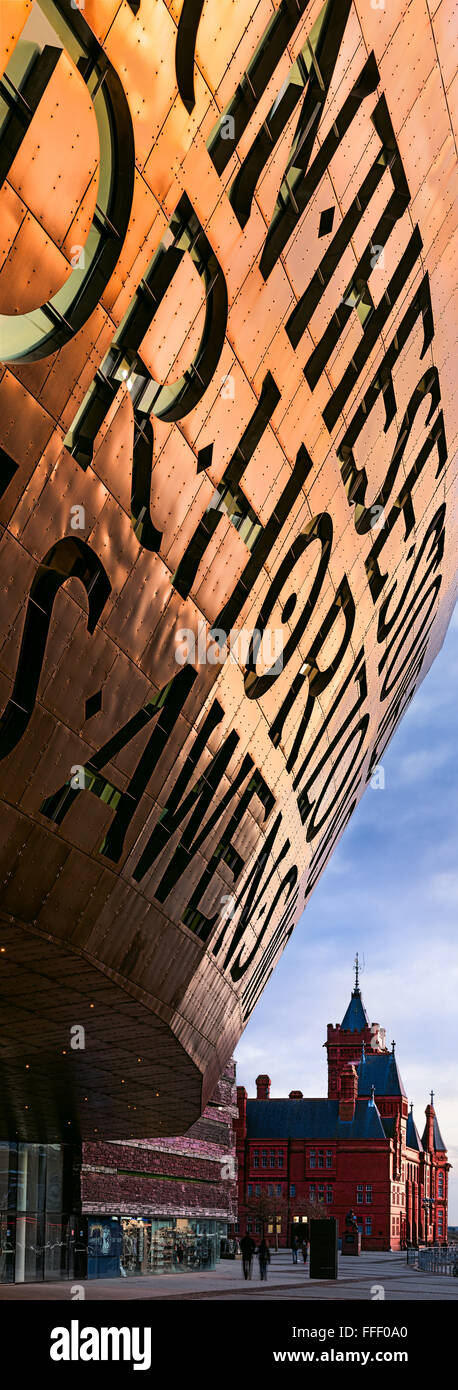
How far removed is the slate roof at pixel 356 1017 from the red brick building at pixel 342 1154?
106cm

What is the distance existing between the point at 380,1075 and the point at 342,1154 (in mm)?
16730

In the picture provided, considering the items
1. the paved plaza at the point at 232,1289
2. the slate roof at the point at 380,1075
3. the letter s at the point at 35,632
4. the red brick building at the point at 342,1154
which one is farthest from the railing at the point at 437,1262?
the slate roof at the point at 380,1075

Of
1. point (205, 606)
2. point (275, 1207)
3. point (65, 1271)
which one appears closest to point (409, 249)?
point (205, 606)

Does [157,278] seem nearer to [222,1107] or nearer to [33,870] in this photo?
[33,870]

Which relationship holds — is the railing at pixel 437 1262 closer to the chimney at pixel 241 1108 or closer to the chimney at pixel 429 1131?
the chimney at pixel 241 1108

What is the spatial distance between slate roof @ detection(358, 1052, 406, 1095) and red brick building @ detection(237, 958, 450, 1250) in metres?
0.10

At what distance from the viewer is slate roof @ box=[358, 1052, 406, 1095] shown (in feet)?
390

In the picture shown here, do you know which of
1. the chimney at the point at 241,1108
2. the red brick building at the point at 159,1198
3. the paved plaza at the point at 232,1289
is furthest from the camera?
the chimney at the point at 241,1108

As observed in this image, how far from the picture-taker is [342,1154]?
105 m

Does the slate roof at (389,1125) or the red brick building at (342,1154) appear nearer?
the red brick building at (342,1154)

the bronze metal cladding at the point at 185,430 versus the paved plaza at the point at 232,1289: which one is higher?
the bronze metal cladding at the point at 185,430

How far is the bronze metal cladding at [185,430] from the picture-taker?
1106cm

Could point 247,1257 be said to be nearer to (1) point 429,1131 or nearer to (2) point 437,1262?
(2) point 437,1262

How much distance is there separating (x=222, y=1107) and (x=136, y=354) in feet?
167
